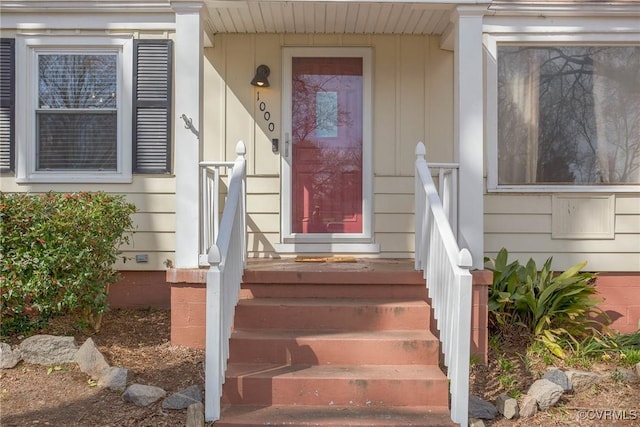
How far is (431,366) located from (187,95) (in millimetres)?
2758

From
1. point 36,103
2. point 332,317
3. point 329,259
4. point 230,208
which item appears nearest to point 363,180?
point 329,259

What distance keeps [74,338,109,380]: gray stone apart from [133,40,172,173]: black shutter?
77.1 inches

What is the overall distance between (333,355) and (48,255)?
219 cm

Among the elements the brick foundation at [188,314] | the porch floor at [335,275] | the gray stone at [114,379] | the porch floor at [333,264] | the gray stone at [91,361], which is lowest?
the gray stone at [114,379]

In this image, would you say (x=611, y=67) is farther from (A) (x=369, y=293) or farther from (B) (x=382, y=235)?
(A) (x=369, y=293)

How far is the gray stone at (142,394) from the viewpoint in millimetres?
3531

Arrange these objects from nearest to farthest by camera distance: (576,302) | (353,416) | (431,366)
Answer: (353,416) < (431,366) < (576,302)

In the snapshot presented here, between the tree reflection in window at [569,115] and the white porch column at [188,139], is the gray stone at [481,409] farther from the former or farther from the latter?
the tree reflection in window at [569,115]

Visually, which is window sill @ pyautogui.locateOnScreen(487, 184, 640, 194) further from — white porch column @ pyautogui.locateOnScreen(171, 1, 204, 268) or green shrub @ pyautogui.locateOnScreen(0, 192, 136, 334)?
green shrub @ pyautogui.locateOnScreen(0, 192, 136, 334)

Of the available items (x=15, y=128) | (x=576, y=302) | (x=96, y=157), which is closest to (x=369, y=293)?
(x=576, y=302)

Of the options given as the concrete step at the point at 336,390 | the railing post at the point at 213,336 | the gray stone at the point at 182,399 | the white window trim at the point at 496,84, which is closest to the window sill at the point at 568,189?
the white window trim at the point at 496,84

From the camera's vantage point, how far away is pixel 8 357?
12.8ft

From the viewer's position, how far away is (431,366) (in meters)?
3.78

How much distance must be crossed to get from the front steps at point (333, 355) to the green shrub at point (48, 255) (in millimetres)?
1201
